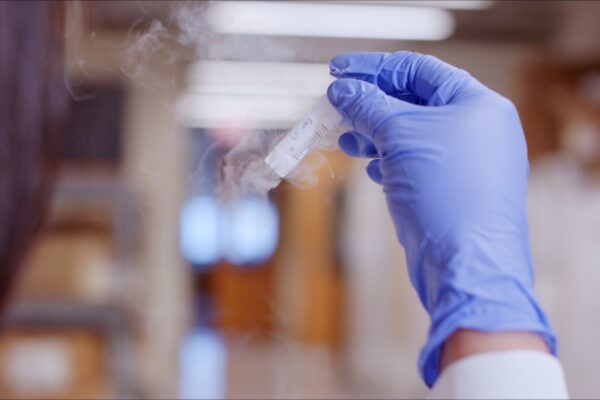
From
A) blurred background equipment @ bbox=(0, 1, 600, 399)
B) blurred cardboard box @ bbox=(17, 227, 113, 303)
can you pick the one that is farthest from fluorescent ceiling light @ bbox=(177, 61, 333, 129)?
blurred cardboard box @ bbox=(17, 227, 113, 303)

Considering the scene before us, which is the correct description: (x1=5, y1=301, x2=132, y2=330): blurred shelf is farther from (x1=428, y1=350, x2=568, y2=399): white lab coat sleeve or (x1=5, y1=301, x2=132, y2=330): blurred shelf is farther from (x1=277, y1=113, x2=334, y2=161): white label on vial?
(x1=428, y1=350, x2=568, y2=399): white lab coat sleeve

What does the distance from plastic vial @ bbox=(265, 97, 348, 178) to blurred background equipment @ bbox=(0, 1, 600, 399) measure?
0.12m

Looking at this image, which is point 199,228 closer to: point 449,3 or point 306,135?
point 449,3

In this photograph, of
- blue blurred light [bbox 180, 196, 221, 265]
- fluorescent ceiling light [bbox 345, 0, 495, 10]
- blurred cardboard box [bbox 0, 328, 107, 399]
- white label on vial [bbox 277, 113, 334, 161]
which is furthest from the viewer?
blue blurred light [bbox 180, 196, 221, 265]

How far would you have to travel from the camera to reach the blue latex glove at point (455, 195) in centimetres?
58

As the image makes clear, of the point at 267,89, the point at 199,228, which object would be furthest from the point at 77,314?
the point at 199,228

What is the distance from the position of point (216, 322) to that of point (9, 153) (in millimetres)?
5084

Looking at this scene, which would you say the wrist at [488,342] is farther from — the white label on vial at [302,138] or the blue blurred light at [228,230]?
the blue blurred light at [228,230]

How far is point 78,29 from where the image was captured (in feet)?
3.71

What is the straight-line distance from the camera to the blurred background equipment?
1.18 m

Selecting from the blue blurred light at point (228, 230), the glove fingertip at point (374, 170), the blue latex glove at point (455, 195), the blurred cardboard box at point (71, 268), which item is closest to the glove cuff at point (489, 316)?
the blue latex glove at point (455, 195)

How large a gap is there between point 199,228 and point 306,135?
120 inches

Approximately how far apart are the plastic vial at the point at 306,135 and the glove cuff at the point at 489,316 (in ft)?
0.74

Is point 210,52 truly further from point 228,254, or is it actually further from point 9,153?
point 228,254
